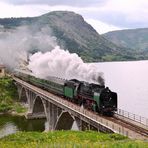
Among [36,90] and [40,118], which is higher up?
[36,90]

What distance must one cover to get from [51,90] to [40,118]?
19.1 m

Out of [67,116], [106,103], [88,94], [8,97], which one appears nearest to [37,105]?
[8,97]

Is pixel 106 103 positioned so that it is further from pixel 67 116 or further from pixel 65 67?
pixel 65 67

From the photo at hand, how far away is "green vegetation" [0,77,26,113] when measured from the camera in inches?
4328

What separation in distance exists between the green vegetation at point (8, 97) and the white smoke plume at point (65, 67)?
58.4 feet

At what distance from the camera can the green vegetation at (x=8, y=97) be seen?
361 ft

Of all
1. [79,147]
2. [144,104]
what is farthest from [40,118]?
[79,147]

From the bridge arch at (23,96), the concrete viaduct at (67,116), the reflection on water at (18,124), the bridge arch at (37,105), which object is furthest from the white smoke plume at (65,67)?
the bridge arch at (23,96)

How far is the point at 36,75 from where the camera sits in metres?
98.6

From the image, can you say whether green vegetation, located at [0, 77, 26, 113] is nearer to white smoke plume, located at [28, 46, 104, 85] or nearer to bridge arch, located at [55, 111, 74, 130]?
white smoke plume, located at [28, 46, 104, 85]

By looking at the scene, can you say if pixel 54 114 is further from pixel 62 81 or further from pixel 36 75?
pixel 36 75

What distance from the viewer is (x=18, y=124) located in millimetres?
92938

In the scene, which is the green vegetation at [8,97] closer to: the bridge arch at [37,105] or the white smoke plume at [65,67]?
the bridge arch at [37,105]

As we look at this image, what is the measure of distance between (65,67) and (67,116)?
547 inches
